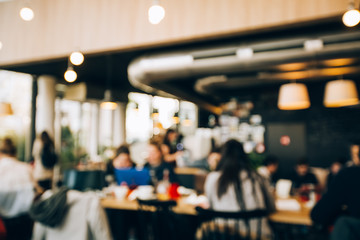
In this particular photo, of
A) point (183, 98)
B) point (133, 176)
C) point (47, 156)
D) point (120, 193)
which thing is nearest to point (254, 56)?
point (133, 176)

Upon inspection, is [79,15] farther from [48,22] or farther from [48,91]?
[48,91]

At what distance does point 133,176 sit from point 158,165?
1.62 feet

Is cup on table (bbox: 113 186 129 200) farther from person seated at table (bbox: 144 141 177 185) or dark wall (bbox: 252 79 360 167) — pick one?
dark wall (bbox: 252 79 360 167)

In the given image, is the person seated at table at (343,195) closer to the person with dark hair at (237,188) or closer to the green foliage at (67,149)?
the person with dark hair at (237,188)

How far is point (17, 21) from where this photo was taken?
16.4ft

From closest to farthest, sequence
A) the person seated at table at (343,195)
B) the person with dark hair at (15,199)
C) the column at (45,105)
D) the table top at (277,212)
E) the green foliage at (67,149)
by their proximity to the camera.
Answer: the person seated at table at (343,195) < the table top at (277,212) < the person with dark hair at (15,199) < the column at (45,105) < the green foliage at (67,149)

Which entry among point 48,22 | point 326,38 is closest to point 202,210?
point 326,38

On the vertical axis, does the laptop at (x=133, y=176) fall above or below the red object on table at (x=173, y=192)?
above

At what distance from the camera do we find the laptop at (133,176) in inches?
152

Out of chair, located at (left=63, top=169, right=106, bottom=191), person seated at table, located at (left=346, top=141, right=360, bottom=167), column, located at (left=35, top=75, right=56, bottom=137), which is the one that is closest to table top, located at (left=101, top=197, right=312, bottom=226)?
person seated at table, located at (left=346, top=141, right=360, bottom=167)

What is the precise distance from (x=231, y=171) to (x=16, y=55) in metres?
4.27

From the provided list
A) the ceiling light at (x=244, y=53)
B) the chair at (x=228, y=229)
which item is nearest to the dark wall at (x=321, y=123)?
the ceiling light at (x=244, y=53)

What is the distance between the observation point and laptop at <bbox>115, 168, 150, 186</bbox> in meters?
3.87

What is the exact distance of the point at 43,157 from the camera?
18.2 ft
